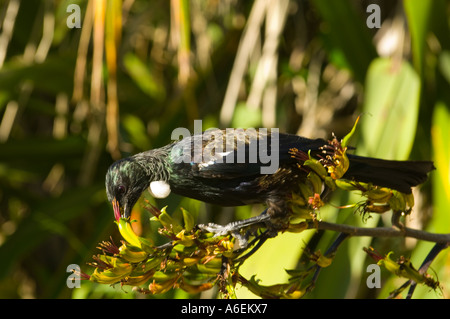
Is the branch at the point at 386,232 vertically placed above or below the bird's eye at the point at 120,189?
below

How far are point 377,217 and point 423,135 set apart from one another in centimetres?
71

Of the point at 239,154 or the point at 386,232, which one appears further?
the point at 239,154

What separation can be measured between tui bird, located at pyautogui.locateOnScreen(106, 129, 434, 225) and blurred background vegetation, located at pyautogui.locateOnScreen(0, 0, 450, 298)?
1.09 ft

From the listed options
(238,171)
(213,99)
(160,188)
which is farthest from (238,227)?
(213,99)

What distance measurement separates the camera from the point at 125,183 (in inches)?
50.1

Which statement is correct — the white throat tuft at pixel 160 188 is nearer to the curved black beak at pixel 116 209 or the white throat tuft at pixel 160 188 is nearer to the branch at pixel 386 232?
the curved black beak at pixel 116 209

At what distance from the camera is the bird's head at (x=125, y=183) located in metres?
1.27

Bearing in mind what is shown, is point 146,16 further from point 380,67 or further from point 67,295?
point 67,295

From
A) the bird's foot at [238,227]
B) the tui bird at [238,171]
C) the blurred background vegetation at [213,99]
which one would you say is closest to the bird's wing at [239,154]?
the tui bird at [238,171]

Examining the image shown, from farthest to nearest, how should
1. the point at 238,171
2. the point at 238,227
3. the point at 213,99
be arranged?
1. the point at 213,99
2. the point at 238,171
3. the point at 238,227

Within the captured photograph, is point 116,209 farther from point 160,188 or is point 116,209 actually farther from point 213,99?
point 213,99

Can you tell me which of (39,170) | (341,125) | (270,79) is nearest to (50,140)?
(39,170)

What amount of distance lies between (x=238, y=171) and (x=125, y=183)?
0.24 meters

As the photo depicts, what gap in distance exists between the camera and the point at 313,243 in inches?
75.1
